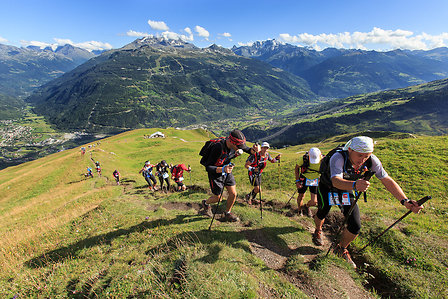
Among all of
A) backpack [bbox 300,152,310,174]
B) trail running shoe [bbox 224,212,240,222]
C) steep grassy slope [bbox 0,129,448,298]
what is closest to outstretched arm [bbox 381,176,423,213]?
steep grassy slope [bbox 0,129,448,298]

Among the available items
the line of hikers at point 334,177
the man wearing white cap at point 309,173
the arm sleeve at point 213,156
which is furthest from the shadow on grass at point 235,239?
the arm sleeve at point 213,156

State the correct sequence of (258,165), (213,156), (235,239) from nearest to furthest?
(235,239) → (213,156) → (258,165)

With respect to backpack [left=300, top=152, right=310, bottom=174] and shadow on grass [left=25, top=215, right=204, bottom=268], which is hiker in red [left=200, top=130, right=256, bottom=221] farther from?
backpack [left=300, top=152, right=310, bottom=174]

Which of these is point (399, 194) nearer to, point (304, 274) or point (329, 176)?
point (329, 176)

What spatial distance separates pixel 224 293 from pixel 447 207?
13019mm

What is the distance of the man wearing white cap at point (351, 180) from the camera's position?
5559 mm

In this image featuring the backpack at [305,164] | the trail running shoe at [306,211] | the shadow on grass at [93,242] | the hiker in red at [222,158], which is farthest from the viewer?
the trail running shoe at [306,211]

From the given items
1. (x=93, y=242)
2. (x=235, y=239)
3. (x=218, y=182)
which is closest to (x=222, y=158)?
(x=218, y=182)

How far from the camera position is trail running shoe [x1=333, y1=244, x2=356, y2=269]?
6737 millimetres

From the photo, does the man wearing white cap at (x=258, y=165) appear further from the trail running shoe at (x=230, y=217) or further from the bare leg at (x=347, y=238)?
the bare leg at (x=347, y=238)

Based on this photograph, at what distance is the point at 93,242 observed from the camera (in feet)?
28.3

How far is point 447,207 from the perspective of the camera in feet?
33.0

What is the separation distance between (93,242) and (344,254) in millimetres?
10580

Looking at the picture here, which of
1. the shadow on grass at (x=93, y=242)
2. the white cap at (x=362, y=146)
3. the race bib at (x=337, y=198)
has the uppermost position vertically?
the white cap at (x=362, y=146)
